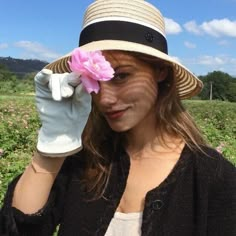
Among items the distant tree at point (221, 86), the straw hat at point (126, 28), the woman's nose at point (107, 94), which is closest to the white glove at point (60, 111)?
the woman's nose at point (107, 94)

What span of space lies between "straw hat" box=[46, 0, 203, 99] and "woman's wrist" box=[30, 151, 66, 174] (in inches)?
13.5

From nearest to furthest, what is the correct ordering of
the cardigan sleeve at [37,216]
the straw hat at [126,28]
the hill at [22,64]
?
the cardigan sleeve at [37,216] → the straw hat at [126,28] → the hill at [22,64]

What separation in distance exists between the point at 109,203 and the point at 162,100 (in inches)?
15.1

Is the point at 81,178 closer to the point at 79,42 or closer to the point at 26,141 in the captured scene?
the point at 79,42

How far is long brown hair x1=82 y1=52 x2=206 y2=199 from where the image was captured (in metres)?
1.62

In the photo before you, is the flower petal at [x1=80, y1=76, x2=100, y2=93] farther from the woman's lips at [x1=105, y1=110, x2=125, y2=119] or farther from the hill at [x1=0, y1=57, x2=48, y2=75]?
the hill at [x1=0, y1=57, x2=48, y2=75]

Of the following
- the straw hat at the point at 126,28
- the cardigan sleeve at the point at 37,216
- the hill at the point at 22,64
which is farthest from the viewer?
the hill at the point at 22,64

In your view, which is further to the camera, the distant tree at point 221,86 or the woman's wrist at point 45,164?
the distant tree at point 221,86

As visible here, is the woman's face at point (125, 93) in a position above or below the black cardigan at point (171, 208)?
above

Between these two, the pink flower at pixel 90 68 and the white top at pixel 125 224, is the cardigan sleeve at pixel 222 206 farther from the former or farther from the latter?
the pink flower at pixel 90 68

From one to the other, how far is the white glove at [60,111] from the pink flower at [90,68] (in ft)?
0.06

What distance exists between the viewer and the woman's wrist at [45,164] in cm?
145

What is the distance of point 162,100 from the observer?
1698 millimetres

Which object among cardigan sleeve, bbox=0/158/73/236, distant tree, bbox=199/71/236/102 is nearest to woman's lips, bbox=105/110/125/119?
cardigan sleeve, bbox=0/158/73/236
